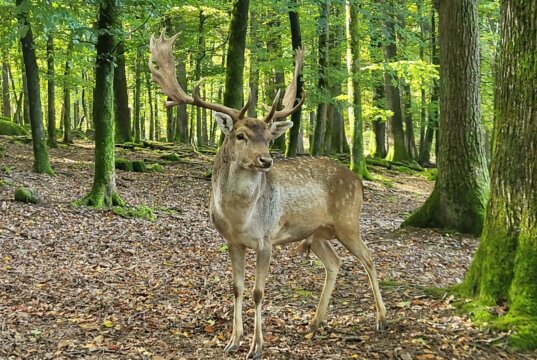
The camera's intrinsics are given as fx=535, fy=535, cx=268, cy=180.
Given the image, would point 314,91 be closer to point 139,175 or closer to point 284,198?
point 139,175

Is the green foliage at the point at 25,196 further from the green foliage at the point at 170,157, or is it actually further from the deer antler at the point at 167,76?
the green foliage at the point at 170,157

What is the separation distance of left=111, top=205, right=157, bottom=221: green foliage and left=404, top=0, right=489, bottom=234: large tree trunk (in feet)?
19.2

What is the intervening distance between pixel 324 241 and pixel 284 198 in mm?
916

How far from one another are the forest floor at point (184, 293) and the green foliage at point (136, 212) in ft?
0.85

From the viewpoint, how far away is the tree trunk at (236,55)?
572 inches

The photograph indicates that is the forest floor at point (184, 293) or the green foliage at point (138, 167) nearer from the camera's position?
the forest floor at point (184, 293)

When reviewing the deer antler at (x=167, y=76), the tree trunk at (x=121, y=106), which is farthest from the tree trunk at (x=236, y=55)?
the tree trunk at (x=121, y=106)

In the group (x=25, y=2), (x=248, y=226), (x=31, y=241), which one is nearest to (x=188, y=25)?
(x=25, y=2)

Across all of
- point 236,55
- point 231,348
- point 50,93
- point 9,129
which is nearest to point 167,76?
point 231,348

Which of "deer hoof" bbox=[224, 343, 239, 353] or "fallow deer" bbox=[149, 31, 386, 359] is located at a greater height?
"fallow deer" bbox=[149, 31, 386, 359]

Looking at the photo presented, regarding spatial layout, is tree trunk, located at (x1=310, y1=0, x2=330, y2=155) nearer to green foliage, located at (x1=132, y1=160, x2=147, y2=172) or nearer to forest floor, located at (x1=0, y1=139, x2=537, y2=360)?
green foliage, located at (x1=132, y1=160, x2=147, y2=172)

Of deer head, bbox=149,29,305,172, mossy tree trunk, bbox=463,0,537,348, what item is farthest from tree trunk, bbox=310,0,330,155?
deer head, bbox=149,29,305,172

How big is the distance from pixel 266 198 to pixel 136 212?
22.1 ft

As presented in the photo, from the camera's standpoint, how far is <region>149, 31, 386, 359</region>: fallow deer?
4703 millimetres
